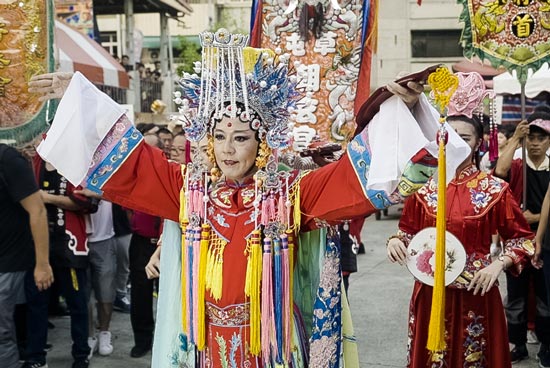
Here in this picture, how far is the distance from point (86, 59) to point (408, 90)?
7236mm

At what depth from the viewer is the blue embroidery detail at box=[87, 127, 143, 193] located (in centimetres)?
274

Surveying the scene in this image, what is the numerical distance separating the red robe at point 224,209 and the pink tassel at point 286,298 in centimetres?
11

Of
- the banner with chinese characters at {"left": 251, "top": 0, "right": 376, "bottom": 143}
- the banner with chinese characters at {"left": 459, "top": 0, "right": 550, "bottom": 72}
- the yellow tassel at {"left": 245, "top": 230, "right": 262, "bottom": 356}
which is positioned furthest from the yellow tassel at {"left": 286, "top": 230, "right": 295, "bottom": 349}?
the banner with chinese characters at {"left": 459, "top": 0, "right": 550, "bottom": 72}

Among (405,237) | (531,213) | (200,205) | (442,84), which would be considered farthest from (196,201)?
(531,213)

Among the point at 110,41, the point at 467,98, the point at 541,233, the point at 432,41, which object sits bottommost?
the point at 541,233

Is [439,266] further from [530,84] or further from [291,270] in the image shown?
[530,84]

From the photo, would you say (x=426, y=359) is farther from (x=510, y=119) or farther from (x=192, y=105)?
(x=510, y=119)

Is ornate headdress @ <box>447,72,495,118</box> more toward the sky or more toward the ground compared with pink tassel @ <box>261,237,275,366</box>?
more toward the sky

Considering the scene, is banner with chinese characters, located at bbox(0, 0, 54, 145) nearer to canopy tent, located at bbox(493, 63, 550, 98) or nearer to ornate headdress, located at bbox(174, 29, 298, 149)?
ornate headdress, located at bbox(174, 29, 298, 149)

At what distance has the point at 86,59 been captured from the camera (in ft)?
29.1

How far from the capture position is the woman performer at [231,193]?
267 centimetres

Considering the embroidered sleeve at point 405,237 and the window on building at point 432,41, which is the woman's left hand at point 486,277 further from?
the window on building at point 432,41

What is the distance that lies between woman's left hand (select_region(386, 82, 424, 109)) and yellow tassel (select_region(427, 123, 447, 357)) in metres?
0.17

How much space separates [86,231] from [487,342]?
292 centimetres
